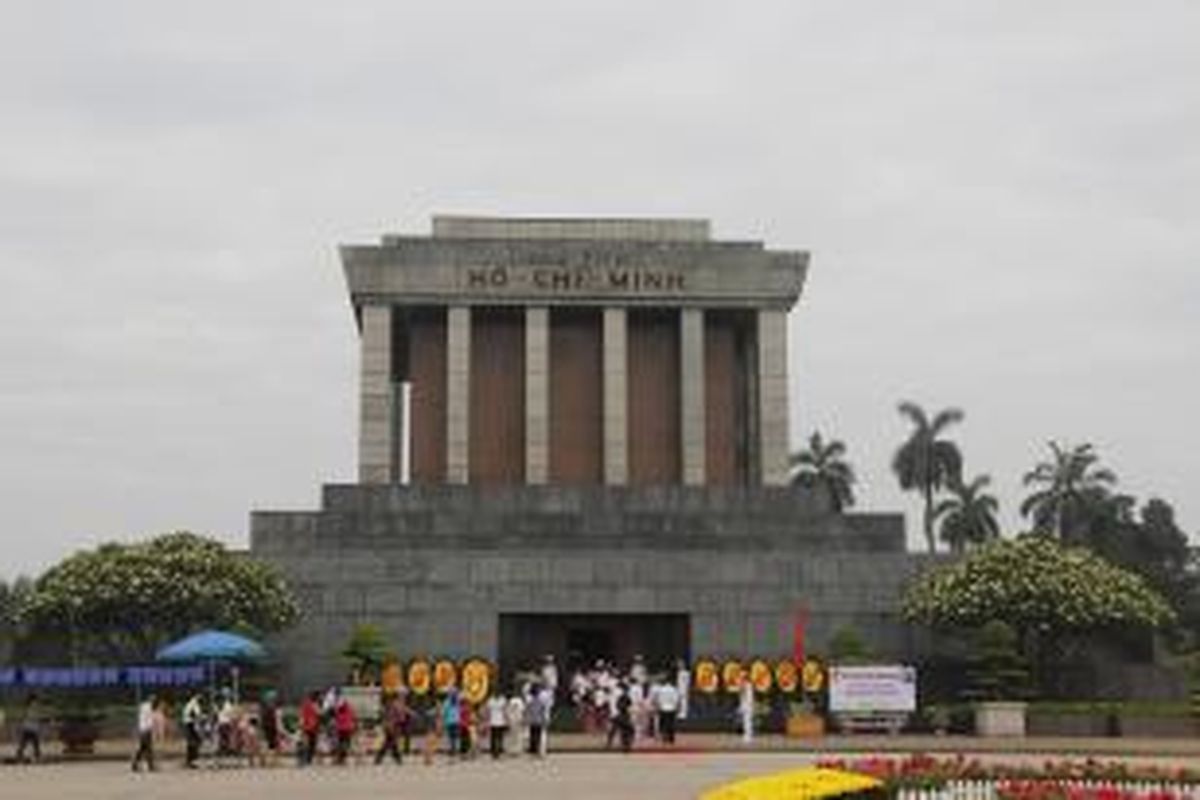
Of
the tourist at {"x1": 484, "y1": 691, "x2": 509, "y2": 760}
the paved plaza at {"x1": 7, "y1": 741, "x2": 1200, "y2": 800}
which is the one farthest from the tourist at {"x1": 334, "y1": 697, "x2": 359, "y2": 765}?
the tourist at {"x1": 484, "y1": 691, "x2": 509, "y2": 760}

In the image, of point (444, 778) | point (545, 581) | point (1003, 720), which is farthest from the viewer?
point (545, 581)

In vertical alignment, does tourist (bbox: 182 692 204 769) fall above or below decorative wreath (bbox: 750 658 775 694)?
below

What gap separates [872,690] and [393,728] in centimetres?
1340

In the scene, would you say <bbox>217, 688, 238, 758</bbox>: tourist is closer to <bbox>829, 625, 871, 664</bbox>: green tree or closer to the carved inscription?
<bbox>829, 625, 871, 664</bbox>: green tree

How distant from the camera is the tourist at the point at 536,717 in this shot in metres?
37.8

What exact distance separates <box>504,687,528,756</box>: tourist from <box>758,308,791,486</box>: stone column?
64.7 feet

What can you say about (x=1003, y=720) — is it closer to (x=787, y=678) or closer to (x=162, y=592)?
(x=787, y=678)

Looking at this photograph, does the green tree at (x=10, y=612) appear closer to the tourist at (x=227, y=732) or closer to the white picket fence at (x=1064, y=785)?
the tourist at (x=227, y=732)

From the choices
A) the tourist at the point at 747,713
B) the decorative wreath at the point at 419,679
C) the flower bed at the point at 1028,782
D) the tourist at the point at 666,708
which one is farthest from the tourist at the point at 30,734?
the flower bed at the point at 1028,782

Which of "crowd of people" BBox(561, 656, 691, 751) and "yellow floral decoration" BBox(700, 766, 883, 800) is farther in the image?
"crowd of people" BBox(561, 656, 691, 751)

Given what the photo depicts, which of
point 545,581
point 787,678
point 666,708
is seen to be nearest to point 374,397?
point 545,581

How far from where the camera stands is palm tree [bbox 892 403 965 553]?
354ft

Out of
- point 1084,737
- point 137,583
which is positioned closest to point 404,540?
point 137,583

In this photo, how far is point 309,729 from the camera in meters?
36.6
